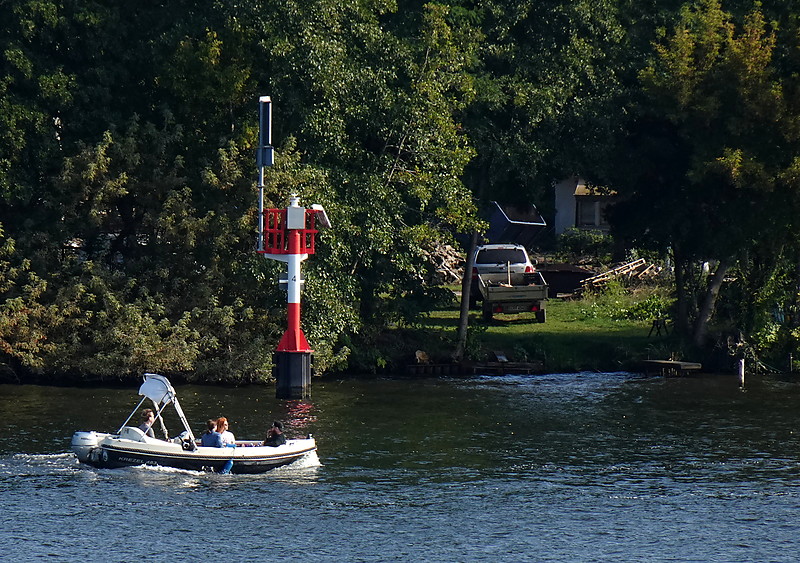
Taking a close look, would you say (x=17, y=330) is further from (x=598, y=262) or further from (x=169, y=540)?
(x=598, y=262)

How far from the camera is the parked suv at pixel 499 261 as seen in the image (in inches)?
2090

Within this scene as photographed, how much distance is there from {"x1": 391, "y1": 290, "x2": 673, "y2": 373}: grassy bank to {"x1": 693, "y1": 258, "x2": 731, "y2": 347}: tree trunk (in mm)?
1169

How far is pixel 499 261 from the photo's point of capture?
2111 inches

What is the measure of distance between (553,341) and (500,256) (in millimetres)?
7234

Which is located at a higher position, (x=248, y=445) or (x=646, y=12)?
(x=646, y=12)

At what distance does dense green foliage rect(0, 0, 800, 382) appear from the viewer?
42781 mm

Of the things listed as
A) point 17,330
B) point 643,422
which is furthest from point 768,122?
point 17,330

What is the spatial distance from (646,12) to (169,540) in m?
29.5

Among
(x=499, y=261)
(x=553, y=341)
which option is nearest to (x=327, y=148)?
(x=553, y=341)

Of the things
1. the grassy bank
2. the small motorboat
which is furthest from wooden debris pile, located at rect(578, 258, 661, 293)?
the small motorboat

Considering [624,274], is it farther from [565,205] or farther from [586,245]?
[565,205]

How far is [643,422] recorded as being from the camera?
123ft

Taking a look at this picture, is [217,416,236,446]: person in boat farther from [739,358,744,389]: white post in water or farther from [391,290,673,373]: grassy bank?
[739,358,744,389]: white post in water

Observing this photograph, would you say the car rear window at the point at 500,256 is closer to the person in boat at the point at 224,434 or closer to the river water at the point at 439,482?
the river water at the point at 439,482
